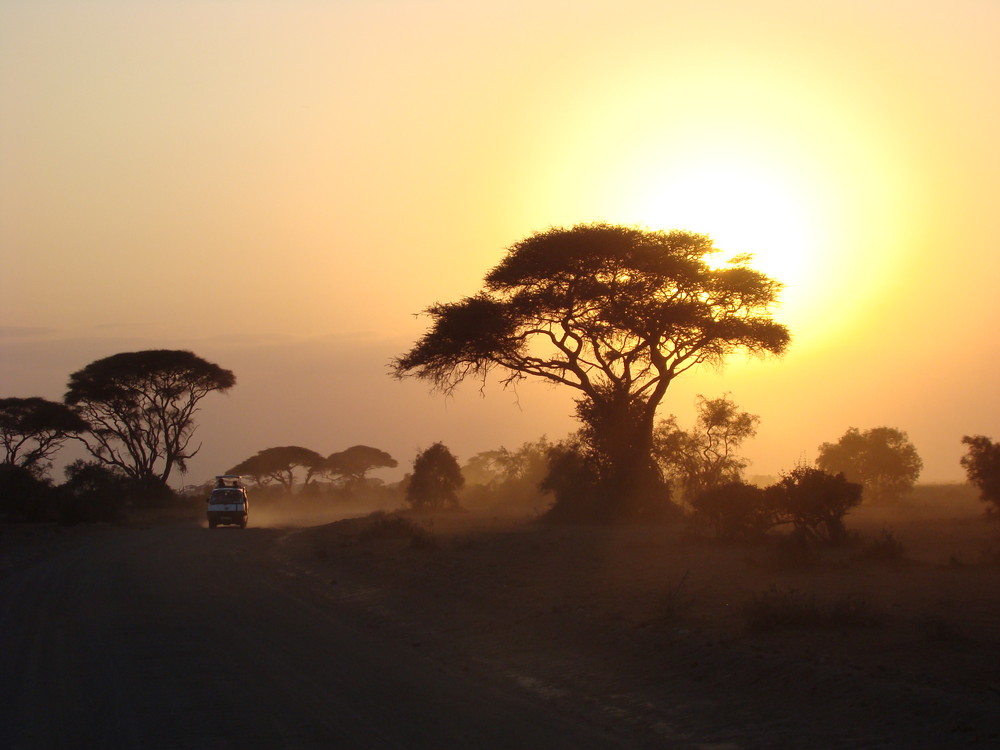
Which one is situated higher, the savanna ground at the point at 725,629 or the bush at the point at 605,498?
the bush at the point at 605,498

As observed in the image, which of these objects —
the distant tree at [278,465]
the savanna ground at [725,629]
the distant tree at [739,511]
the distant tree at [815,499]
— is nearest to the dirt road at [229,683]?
the savanna ground at [725,629]

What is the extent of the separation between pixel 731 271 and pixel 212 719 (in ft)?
81.8

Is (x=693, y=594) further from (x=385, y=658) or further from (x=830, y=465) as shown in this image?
(x=830, y=465)

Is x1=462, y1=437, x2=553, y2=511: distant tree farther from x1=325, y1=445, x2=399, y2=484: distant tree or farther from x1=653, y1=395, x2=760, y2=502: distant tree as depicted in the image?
x1=325, y1=445, x2=399, y2=484: distant tree

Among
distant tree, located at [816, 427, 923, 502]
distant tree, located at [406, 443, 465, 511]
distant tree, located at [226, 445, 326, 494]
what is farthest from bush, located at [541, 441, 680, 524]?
distant tree, located at [226, 445, 326, 494]

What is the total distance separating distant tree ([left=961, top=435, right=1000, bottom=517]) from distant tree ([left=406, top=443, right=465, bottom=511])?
2751cm

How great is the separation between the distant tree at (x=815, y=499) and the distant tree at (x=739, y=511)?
22.3 inches

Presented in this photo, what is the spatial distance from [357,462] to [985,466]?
240ft

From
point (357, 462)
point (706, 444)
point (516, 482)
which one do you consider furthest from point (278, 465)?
point (706, 444)

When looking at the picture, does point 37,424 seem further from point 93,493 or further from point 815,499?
point 815,499

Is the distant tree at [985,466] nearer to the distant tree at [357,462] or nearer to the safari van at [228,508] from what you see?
the safari van at [228,508]

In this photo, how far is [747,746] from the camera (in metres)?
6.82

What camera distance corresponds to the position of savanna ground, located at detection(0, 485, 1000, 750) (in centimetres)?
728

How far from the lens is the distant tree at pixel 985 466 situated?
1672cm
